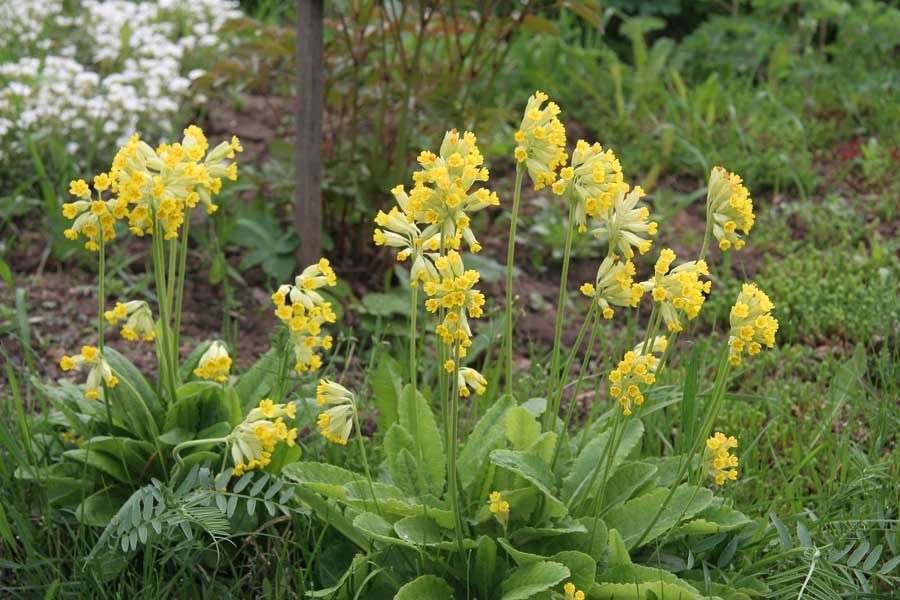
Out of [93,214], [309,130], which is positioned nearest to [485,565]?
[93,214]

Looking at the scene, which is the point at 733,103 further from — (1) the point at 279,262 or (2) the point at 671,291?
(2) the point at 671,291

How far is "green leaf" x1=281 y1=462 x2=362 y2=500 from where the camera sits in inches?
76.9

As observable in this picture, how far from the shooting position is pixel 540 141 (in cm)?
177

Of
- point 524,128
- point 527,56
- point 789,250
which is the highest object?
point 524,128

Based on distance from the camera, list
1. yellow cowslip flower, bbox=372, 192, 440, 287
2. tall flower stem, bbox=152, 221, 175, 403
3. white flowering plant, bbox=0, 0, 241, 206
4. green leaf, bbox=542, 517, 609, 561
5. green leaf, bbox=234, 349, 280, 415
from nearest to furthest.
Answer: yellow cowslip flower, bbox=372, 192, 440, 287, green leaf, bbox=542, 517, 609, 561, tall flower stem, bbox=152, 221, 175, 403, green leaf, bbox=234, 349, 280, 415, white flowering plant, bbox=0, 0, 241, 206

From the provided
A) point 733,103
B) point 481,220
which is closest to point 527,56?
point 733,103

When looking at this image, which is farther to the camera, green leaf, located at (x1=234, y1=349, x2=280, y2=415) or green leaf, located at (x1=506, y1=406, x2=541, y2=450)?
green leaf, located at (x1=234, y1=349, x2=280, y2=415)

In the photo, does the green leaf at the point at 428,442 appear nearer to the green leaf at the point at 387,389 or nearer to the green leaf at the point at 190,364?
the green leaf at the point at 387,389

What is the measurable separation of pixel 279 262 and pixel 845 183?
2.44 metres

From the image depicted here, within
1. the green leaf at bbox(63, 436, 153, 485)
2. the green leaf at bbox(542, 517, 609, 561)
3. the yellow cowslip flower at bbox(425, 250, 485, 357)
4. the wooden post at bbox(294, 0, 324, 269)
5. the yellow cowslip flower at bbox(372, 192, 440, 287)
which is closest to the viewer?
the yellow cowslip flower at bbox(425, 250, 485, 357)

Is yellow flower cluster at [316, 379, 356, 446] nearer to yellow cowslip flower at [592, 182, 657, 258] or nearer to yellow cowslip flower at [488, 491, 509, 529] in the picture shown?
yellow cowslip flower at [488, 491, 509, 529]

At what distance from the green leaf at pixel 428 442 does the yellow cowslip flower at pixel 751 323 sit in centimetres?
67

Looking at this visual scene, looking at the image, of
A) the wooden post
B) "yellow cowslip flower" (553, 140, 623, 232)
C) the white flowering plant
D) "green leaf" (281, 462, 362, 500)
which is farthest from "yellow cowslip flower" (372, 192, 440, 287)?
the white flowering plant

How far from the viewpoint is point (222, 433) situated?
2178mm
